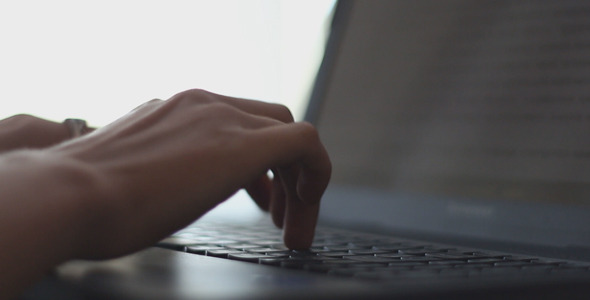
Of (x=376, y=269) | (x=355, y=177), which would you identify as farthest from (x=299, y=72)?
(x=376, y=269)

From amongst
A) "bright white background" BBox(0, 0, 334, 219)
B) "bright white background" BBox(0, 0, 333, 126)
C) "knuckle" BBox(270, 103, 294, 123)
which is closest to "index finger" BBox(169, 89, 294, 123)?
"knuckle" BBox(270, 103, 294, 123)

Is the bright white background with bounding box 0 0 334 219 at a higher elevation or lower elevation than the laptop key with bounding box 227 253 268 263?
higher

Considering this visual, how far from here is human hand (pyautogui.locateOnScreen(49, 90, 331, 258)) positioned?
1.26ft

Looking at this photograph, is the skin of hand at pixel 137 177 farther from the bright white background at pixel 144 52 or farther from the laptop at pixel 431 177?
the bright white background at pixel 144 52

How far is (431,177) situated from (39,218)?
499 mm

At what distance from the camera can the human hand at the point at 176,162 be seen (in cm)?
38

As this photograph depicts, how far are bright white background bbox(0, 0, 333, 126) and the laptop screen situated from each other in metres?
0.67

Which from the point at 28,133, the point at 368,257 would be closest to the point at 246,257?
the point at 368,257

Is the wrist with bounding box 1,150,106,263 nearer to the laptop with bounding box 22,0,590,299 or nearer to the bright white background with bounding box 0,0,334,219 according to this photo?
the laptop with bounding box 22,0,590,299

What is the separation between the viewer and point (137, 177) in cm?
39

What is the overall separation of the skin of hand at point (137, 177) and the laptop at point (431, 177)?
0.02 meters

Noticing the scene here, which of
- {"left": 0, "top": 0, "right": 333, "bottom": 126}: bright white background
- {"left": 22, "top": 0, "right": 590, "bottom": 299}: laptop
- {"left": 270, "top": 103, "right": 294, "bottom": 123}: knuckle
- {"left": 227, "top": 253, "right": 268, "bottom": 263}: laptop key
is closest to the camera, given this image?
{"left": 22, "top": 0, "right": 590, "bottom": 299}: laptop

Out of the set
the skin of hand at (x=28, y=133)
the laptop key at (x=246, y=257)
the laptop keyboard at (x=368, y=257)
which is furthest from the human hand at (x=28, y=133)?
the laptop key at (x=246, y=257)

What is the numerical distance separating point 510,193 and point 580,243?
11 cm
